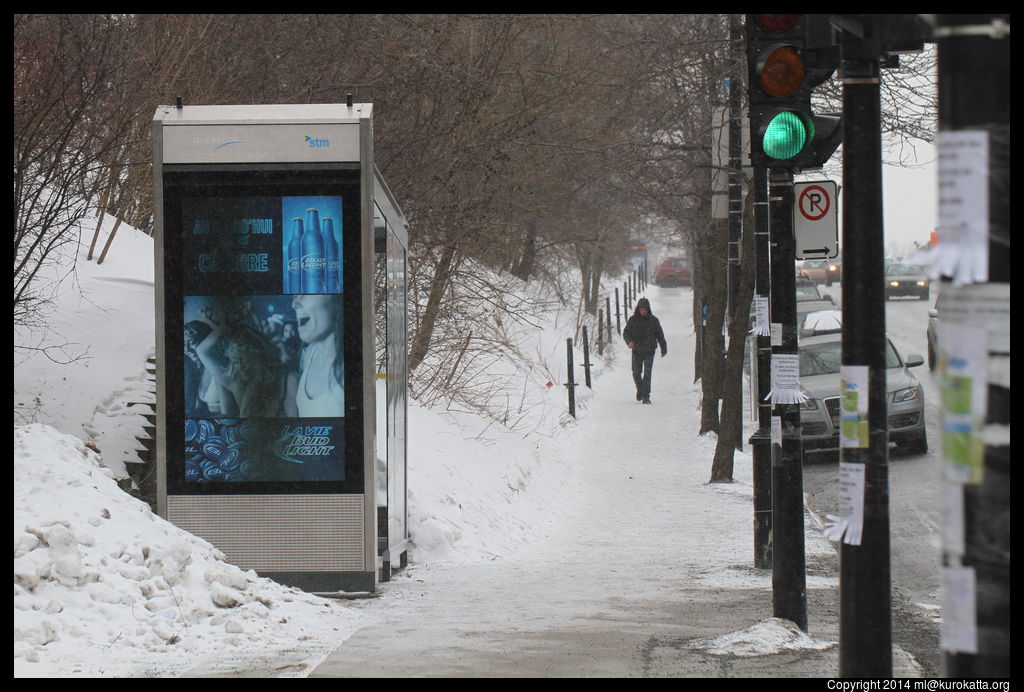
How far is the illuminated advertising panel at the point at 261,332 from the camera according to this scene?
27.2ft

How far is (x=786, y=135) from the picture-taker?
22.2ft

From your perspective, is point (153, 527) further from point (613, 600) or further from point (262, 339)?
point (613, 600)

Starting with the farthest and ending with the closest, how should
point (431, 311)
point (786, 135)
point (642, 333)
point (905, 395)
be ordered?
point (642, 333) → point (431, 311) → point (905, 395) → point (786, 135)

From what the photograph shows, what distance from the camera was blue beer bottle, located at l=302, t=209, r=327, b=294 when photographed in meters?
8.30

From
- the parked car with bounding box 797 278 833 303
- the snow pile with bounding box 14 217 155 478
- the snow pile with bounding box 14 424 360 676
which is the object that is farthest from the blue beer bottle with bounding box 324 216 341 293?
the parked car with bounding box 797 278 833 303

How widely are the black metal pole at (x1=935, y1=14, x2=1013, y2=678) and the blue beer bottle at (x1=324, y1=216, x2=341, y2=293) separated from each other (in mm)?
5570

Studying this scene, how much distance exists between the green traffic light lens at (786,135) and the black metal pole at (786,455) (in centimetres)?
16

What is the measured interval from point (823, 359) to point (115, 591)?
12.9 metres

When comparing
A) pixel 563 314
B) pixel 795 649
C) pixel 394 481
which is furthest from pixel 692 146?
pixel 563 314

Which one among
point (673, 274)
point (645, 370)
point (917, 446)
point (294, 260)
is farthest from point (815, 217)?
point (673, 274)

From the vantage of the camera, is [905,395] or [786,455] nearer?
[786,455]

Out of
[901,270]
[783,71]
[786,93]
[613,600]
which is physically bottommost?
[613,600]

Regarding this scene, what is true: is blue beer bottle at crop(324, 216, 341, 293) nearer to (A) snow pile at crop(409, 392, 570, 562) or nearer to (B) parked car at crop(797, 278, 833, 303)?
(A) snow pile at crop(409, 392, 570, 562)

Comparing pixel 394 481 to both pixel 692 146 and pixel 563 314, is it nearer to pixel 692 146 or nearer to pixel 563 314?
pixel 692 146
